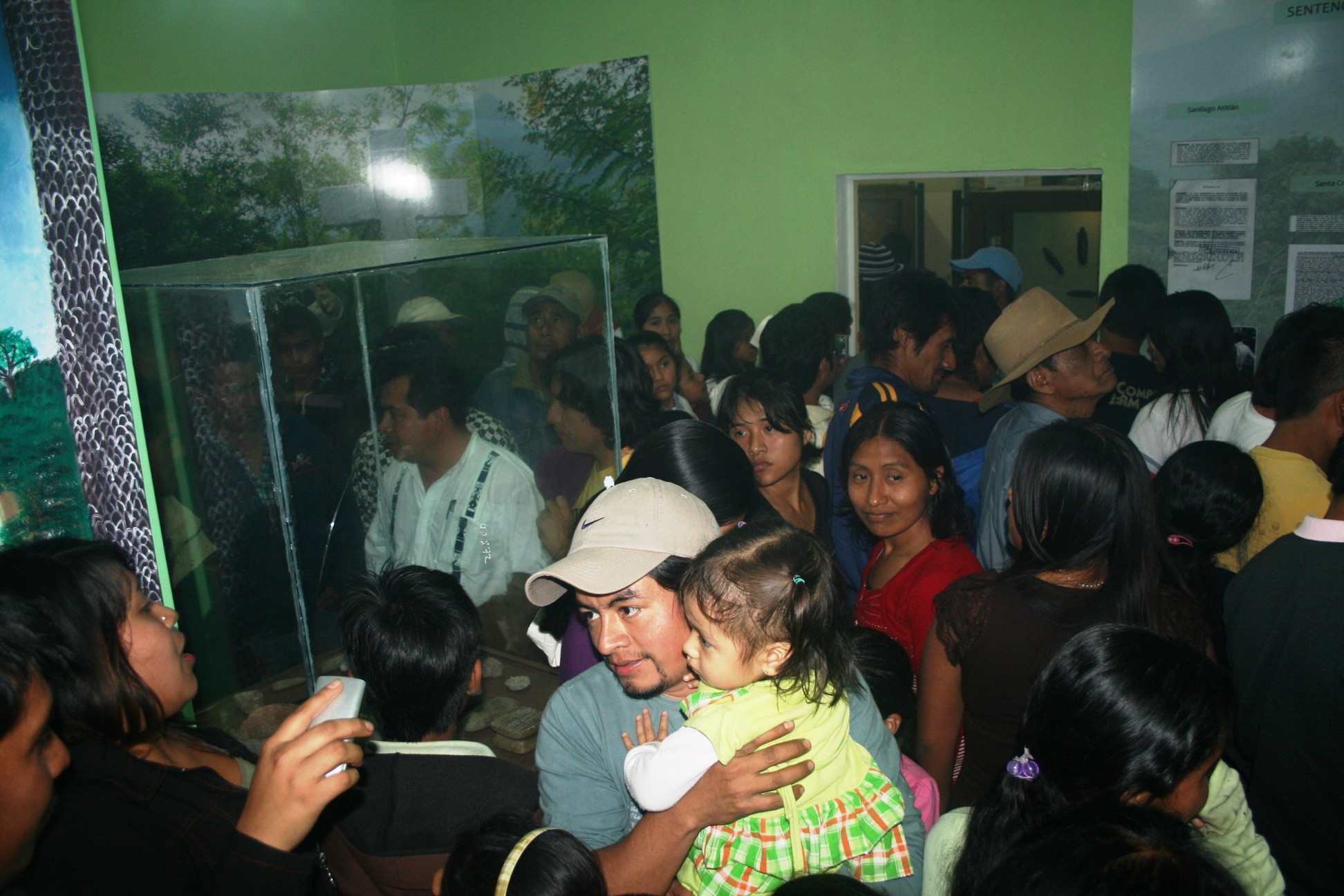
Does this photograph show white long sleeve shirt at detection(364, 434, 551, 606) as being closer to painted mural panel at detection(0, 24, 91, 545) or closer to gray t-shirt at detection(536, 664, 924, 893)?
painted mural panel at detection(0, 24, 91, 545)

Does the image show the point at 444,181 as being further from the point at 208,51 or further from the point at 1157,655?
the point at 1157,655

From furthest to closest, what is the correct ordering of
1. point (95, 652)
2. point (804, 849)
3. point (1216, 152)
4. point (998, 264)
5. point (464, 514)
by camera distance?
1. point (998, 264)
2. point (1216, 152)
3. point (464, 514)
4. point (804, 849)
5. point (95, 652)

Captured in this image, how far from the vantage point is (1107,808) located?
1158 millimetres

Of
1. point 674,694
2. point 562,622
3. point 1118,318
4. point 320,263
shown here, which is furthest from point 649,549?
point 1118,318

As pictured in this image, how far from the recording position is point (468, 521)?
2.96 meters

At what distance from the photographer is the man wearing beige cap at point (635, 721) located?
5.03 feet

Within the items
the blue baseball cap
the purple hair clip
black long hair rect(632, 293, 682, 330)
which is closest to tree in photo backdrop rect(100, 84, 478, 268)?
black long hair rect(632, 293, 682, 330)

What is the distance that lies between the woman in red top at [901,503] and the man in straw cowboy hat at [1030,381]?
0.36 meters

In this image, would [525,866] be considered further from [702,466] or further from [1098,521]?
[1098,521]

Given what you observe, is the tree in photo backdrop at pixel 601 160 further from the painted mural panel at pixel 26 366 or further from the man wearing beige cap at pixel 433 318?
the painted mural panel at pixel 26 366

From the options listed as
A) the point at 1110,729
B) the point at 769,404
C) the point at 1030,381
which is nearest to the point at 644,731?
the point at 1110,729

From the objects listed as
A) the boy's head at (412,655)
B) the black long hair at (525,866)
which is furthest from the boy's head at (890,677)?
the black long hair at (525,866)

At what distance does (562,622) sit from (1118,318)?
318 centimetres

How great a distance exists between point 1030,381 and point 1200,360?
82cm
